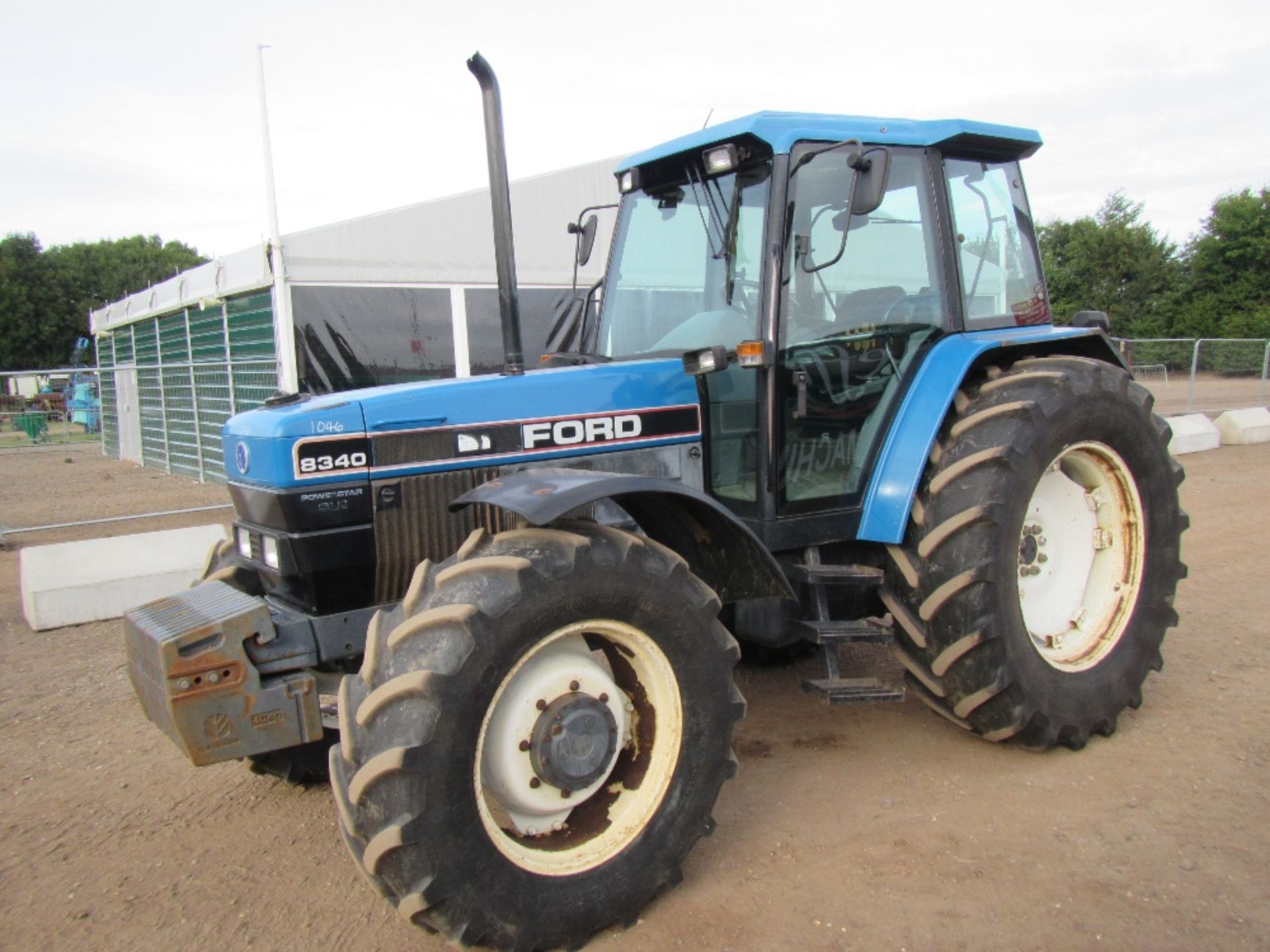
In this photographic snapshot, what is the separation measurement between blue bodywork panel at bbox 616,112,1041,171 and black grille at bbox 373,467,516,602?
1504 millimetres

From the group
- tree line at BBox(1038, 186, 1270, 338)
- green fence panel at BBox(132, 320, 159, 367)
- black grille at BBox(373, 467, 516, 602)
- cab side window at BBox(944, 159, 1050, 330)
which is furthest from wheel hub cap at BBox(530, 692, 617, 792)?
tree line at BBox(1038, 186, 1270, 338)

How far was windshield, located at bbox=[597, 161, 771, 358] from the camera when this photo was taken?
3.47 meters

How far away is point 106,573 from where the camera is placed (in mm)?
6180

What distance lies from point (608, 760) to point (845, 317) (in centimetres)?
191

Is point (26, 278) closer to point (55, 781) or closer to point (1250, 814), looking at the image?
point (55, 781)

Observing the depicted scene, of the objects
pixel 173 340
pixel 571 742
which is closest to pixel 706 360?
pixel 571 742

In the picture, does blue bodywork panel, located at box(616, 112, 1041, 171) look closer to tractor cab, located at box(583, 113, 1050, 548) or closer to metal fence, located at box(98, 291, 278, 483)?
tractor cab, located at box(583, 113, 1050, 548)

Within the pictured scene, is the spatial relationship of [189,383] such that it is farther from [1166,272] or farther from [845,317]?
[1166,272]

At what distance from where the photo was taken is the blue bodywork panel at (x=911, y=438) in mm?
3504

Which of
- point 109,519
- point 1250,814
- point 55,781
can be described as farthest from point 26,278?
point 1250,814

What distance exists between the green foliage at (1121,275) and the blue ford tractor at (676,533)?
110 feet

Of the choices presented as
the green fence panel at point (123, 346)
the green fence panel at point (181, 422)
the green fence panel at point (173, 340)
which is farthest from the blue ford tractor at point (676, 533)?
the green fence panel at point (123, 346)

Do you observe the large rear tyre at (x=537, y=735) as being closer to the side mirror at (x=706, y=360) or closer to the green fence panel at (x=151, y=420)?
the side mirror at (x=706, y=360)

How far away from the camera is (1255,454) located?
40.0 feet
